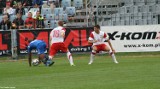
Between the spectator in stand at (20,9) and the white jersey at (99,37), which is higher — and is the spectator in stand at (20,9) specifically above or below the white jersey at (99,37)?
above

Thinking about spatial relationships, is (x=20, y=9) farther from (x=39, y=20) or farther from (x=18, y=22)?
(x=39, y=20)

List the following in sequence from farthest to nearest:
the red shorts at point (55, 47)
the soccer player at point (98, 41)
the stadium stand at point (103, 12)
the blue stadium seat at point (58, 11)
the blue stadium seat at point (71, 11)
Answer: the blue stadium seat at point (71, 11) → the blue stadium seat at point (58, 11) → the stadium stand at point (103, 12) → the soccer player at point (98, 41) → the red shorts at point (55, 47)

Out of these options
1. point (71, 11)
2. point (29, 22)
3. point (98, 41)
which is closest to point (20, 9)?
point (29, 22)

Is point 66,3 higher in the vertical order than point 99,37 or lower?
higher

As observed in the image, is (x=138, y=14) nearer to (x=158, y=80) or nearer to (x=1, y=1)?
(x=1, y=1)

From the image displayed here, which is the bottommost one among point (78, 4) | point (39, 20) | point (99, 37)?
point (99, 37)

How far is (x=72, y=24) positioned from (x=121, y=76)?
19.6 meters

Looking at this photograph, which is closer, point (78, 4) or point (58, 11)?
point (58, 11)

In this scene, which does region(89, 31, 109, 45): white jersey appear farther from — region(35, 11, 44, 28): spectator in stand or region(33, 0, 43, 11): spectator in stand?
region(33, 0, 43, 11): spectator in stand

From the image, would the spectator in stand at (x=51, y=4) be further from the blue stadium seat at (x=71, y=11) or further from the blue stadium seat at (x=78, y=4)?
the blue stadium seat at (x=78, y=4)

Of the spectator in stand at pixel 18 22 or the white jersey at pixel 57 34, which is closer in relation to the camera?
the white jersey at pixel 57 34

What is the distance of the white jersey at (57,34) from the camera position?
23750 millimetres

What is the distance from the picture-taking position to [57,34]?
23781 mm

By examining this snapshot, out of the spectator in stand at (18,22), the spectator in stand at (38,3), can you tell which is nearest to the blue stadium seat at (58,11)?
the spectator in stand at (38,3)
